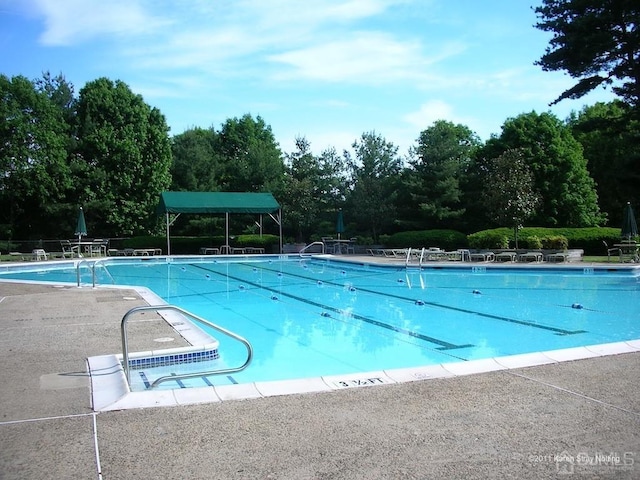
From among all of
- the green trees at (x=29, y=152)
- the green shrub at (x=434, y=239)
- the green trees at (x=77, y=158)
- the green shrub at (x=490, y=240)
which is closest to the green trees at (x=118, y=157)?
the green trees at (x=77, y=158)

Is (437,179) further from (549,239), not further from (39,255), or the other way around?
(39,255)

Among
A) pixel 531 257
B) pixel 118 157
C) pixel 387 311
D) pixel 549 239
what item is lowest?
pixel 387 311

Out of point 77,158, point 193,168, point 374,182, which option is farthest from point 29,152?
point 374,182

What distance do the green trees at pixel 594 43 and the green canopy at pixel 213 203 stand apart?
526 inches

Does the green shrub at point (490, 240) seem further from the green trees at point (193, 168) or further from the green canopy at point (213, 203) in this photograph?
the green trees at point (193, 168)

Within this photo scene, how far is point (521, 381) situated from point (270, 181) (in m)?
29.8

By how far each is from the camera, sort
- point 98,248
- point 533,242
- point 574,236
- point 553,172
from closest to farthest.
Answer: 1. point 533,242
2. point 574,236
3. point 98,248
4. point 553,172

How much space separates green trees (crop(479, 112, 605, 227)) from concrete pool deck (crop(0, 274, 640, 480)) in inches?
927

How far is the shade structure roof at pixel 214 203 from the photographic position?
2458 centimetres

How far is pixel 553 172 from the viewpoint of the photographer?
27406 millimetres

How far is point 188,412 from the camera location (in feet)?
13.2

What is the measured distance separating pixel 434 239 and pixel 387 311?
13827 mm

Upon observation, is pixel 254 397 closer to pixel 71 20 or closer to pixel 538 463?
pixel 538 463

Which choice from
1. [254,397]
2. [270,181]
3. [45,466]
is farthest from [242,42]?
[270,181]
